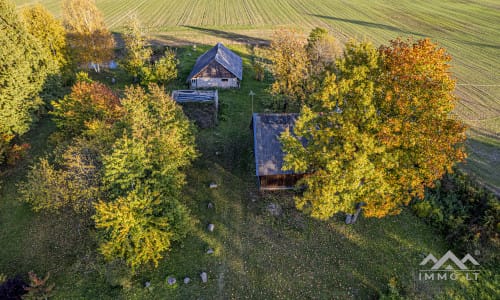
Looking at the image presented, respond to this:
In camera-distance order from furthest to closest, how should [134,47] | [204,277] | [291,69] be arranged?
1. [134,47]
2. [291,69]
3. [204,277]

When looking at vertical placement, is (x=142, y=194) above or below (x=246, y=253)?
above

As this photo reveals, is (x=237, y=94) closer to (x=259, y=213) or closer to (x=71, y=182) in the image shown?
(x=259, y=213)

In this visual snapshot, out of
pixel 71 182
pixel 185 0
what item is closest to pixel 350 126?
pixel 71 182

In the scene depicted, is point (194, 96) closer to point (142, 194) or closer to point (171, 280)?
point (142, 194)

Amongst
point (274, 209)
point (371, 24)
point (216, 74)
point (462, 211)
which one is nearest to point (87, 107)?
point (216, 74)

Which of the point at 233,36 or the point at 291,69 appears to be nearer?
the point at 291,69

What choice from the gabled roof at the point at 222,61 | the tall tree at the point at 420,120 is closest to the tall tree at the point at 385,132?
the tall tree at the point at 420,120
